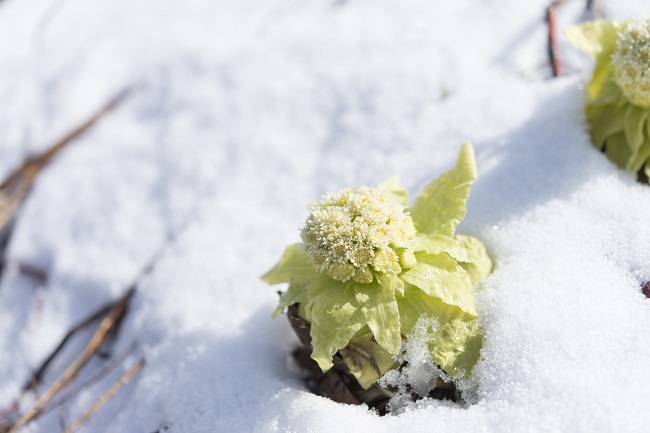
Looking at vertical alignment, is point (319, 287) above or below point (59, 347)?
above

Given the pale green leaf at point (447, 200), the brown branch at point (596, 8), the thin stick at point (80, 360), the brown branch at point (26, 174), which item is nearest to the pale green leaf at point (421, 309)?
the pale green leaf at point (447, 200)

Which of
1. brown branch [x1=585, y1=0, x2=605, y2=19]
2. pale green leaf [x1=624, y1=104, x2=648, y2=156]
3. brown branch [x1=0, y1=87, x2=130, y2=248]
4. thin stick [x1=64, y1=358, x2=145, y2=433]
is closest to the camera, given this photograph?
pale green leaf [x1=624, y1=104, x2=648, y2=156]

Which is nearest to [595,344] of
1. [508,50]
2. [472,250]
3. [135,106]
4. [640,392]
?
[640,392]

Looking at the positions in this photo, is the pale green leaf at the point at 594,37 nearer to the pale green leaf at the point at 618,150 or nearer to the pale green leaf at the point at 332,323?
the pale green leaf at the point at 618,150

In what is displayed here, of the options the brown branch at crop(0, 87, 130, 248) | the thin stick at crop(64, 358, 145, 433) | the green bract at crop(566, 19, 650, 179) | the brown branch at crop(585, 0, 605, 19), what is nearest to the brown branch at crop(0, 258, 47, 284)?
the brown branch at crop(0, 87, 130, 248)

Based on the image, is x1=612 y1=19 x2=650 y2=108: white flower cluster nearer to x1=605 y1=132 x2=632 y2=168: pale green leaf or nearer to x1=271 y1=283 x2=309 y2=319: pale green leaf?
x1=605 y1=132 x2=632 y2=168: pale green leaf

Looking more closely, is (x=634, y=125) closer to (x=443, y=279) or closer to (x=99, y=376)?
(x=443, y=279)

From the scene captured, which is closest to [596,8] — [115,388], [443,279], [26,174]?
[443,279]
